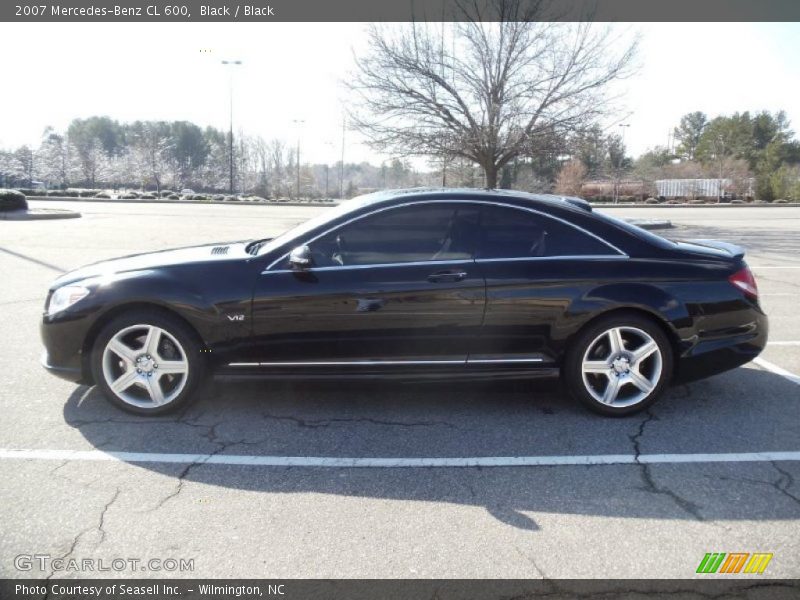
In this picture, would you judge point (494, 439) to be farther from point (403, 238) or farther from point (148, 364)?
point (148, 364)

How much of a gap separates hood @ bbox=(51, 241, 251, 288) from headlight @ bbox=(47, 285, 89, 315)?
3.6 inches

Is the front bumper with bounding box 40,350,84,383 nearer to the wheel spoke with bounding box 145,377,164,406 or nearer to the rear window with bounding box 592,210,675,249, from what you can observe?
the wheel spoke with bounding box 145,377,164,406

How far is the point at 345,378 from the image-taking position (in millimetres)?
3969

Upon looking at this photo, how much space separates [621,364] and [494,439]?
1060 millimetres

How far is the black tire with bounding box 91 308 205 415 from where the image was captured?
3936 mm

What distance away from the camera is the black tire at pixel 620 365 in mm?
4008

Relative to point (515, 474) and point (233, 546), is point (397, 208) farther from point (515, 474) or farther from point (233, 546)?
point (233, 546)

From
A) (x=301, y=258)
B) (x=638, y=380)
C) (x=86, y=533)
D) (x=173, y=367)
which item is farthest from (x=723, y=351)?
(x=86, y=533)

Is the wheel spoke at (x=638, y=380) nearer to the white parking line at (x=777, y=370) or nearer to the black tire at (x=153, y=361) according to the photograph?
the white parking line at (x=777, y=370)

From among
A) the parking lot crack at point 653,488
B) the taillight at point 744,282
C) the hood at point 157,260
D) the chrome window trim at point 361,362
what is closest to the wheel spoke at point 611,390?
the parking lot crack at point 653,488

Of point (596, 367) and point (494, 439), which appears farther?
point (596, 367)

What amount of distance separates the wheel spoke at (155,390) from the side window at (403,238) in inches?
53.2

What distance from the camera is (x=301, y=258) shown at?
3869mm

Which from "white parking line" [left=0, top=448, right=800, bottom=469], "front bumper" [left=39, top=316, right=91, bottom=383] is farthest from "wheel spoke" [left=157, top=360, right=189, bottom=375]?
"white parking line" [left=0, top=448, right=800, bottom=469]
